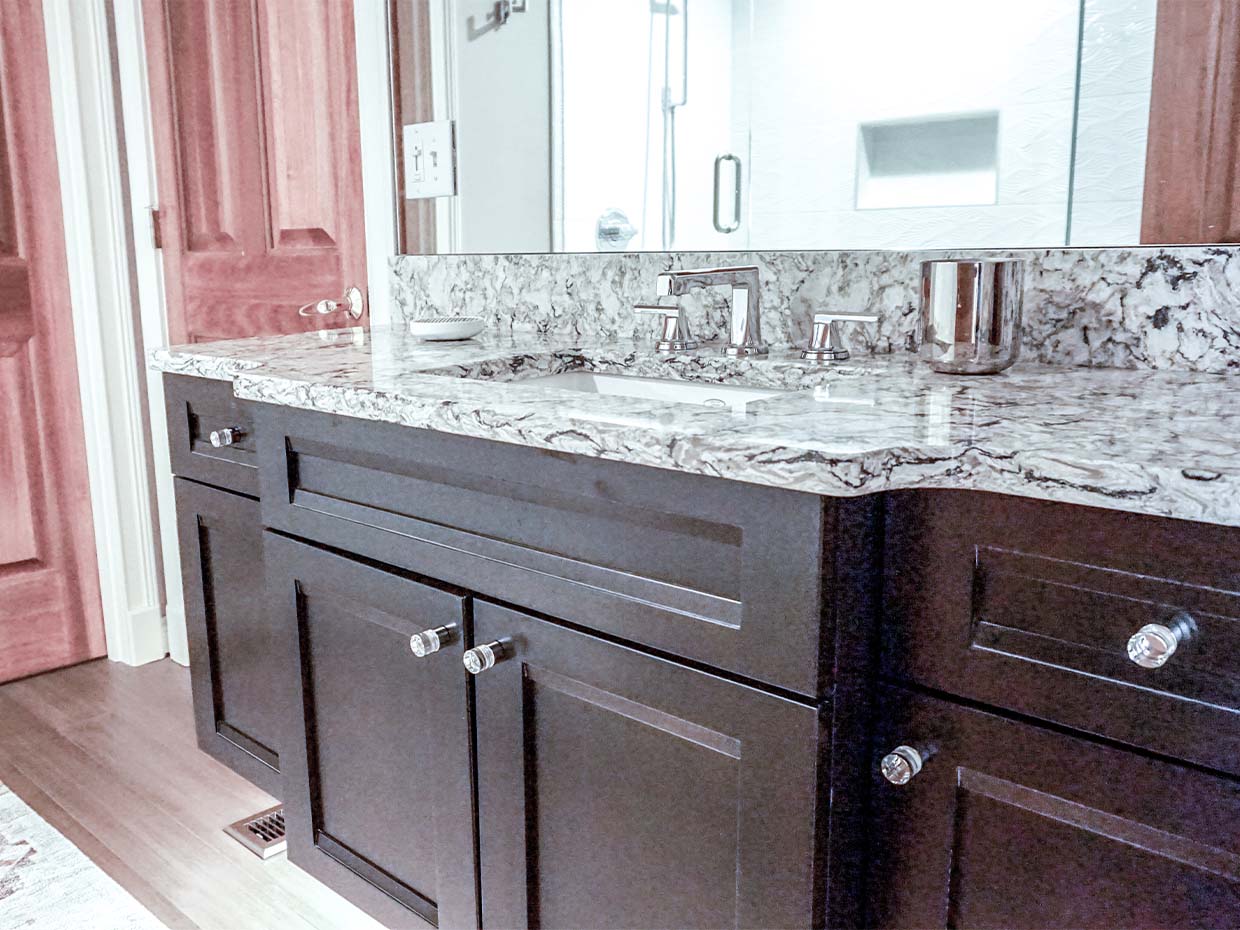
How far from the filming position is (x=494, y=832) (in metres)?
1.02

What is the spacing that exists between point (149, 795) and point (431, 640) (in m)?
1.12

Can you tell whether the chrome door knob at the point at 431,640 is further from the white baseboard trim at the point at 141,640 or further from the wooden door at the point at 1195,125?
the white baseboard trim at the point at 141,640

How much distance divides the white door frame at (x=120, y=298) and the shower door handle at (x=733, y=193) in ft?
2.57

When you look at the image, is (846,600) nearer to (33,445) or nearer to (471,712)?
(471,712)

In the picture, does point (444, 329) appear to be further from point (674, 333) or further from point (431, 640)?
point (431, 640)

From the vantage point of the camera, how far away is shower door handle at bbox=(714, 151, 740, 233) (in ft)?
4.51

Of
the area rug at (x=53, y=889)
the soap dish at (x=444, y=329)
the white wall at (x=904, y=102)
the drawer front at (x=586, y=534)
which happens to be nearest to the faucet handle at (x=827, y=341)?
the white wall at (x=904, y=102)

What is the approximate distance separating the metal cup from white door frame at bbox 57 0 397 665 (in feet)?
3.90

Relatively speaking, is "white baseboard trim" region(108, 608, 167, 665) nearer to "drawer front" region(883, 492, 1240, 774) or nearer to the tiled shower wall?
the tiled shower wall

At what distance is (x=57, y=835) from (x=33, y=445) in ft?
3.16

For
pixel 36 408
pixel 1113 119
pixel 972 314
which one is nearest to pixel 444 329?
pixel 972 314

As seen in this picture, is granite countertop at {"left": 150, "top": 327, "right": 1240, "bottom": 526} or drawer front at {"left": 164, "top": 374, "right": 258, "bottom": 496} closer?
granite countertop at {"left": 150, "top": 327, "right": 1240, "bottom": 526}

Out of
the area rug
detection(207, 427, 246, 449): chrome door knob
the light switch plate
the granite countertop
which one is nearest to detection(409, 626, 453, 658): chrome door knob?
the granite countertop

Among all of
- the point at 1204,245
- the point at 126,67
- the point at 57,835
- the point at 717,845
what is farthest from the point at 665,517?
the point at 126,67
